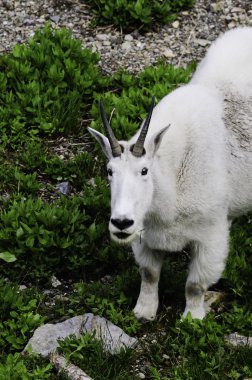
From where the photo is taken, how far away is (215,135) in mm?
6449

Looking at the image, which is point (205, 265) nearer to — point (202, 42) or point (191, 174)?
point (191, 174)

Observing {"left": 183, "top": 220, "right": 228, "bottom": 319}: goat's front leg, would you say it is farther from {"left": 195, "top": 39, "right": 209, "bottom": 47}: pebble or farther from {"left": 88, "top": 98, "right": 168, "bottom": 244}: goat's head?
{"left": 195, "top": 39, "right": 209, "bottom": 47}: pebble

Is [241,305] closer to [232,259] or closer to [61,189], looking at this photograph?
[232,259]

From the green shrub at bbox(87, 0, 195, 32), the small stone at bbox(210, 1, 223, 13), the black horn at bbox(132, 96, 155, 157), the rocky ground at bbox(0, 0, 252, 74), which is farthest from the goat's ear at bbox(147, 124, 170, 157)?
the small stone at bbox(210, 1, 223, 13)

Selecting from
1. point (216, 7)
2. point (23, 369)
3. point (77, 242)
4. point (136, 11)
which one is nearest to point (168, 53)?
point (136, 11)

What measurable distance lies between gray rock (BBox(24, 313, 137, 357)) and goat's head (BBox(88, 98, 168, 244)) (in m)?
0.97

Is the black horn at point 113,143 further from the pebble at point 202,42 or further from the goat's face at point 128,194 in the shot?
the pebble at point 202,42

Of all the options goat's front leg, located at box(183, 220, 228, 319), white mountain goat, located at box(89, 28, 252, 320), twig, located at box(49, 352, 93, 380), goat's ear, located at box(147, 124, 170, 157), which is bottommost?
twig, located at box(49, 352, 93, 380)

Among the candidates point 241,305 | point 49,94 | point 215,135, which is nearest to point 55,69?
point 49,94

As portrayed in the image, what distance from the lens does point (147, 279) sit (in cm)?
679

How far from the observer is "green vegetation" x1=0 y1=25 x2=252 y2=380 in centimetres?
611

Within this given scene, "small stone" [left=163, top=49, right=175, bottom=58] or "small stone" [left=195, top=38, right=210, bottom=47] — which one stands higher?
"small stone" [left=195, top=38, right=210, bottom=47]

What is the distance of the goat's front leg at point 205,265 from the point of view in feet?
21.2

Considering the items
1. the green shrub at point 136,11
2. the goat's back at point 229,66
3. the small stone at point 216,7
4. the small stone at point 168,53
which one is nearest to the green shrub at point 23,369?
the goat's back at point 229,66
